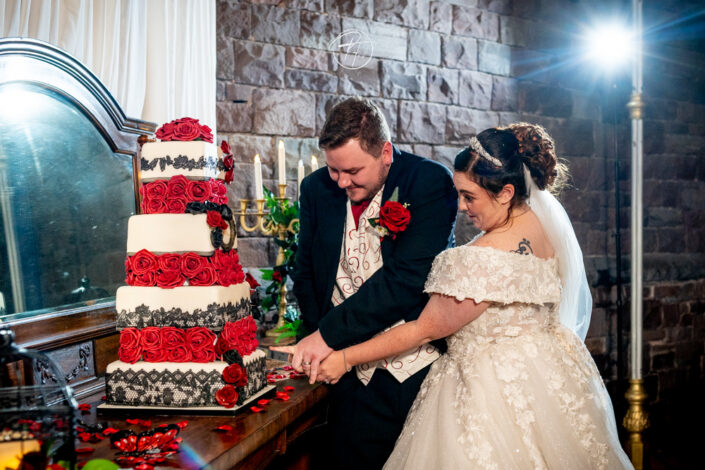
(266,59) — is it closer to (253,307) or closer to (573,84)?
(253,307)

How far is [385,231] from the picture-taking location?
7.22 ft

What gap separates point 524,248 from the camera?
1945mm

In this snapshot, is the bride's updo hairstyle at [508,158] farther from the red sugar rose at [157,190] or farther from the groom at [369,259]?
the red sugar rose at [157,190]

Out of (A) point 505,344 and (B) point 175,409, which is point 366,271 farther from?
(B) point 175,409

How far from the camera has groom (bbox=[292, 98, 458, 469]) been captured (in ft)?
6.95

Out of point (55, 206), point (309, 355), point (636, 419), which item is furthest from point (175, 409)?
point (636, 419)

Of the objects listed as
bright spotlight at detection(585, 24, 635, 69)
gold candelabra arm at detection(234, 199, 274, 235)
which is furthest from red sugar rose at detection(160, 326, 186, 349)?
bright spotlight at detection(585, 24, 635, 69)

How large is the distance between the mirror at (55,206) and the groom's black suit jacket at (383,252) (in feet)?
2.46

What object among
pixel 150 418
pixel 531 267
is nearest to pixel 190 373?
pixel 150 418

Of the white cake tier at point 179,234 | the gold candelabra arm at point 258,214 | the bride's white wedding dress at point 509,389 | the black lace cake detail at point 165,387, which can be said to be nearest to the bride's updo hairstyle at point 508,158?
the bride's white wedding dress at point 509,389

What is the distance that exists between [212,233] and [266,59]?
2.14 meters

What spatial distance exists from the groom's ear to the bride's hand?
2.56 feet

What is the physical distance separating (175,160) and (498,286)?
1.10 meters

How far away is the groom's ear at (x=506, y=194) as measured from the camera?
1982mm
